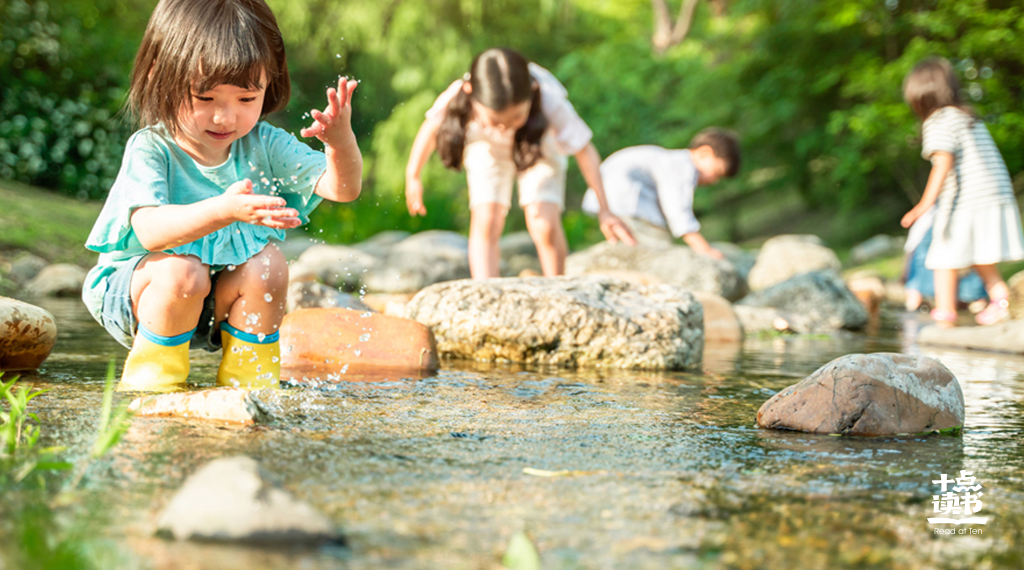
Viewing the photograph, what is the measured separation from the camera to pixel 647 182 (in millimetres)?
8547

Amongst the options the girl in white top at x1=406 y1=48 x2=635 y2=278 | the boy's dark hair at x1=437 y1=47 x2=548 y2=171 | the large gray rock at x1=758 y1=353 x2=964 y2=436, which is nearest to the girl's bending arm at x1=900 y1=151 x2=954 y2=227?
the girl in white top at x1=406 y1=48 x2=635 y2=278

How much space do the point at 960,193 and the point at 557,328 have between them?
469 centimetres

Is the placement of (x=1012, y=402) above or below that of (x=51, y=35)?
below

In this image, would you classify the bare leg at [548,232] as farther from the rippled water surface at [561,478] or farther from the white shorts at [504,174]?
the rippled water surface at [561,478]

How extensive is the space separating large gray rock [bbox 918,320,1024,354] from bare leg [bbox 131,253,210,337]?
427 centimetres

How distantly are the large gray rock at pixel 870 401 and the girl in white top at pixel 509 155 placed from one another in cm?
272

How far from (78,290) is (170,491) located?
6.09m

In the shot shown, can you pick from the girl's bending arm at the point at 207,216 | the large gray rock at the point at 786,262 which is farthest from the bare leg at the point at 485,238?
the large gray rock at the point at 786,262

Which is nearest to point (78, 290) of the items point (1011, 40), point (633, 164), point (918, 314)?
point (633, 164)

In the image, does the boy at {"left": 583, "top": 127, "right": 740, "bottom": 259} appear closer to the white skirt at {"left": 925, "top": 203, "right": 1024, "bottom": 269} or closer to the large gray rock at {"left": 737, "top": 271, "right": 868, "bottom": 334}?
the large gray rock at {"left": 737, "top": 271, "right": 868, "bottom": 334}

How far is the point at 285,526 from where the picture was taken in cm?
137

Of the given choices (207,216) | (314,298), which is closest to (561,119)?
(314,298)

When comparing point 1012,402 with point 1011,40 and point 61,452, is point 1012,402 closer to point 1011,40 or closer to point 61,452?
point 61,452

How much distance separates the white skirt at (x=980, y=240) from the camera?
6.99m
